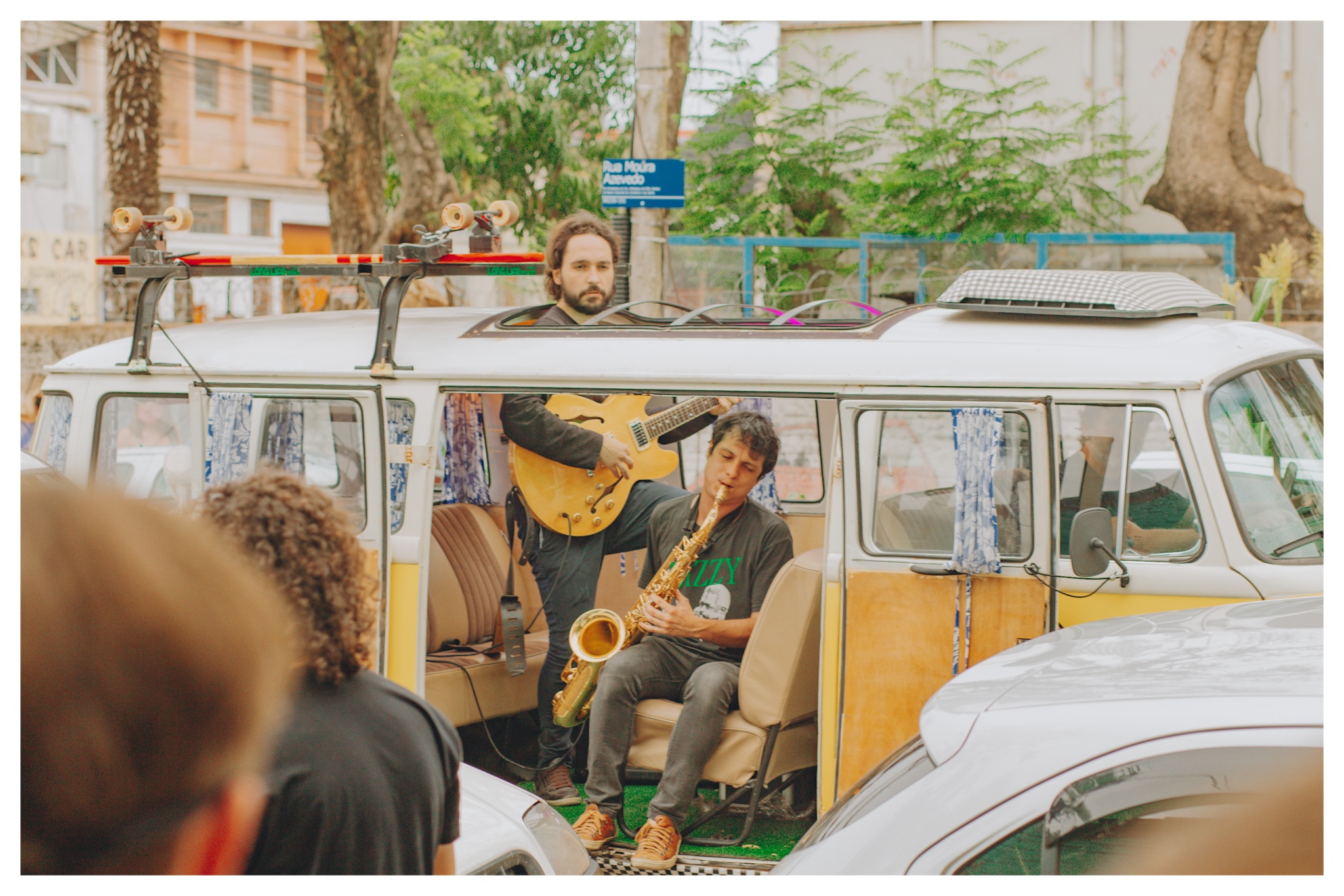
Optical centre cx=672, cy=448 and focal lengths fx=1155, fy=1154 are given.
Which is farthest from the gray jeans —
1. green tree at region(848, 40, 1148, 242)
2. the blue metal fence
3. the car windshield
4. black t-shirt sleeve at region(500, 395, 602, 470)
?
green tree at region(848, 40, 1148, 242)

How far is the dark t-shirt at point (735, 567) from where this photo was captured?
506 centimetres

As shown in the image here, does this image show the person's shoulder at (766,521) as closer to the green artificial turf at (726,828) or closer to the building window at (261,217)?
the green artificial turf at (726,828)

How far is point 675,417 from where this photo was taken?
18.0 ft

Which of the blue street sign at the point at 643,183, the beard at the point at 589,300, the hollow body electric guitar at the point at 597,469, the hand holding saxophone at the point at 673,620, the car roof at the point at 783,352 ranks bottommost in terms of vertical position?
the hand holding saxophone at the point at 673,620

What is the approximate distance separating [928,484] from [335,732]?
3182mm

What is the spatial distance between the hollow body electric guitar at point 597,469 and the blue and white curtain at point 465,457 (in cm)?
96

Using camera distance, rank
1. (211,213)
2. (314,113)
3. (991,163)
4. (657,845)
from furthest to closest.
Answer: (314,113) < (211,213) < (991,163) < (657,845)

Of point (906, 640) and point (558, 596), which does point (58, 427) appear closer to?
point (558, 596)

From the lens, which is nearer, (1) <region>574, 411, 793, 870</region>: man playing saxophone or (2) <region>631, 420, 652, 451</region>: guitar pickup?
(1) <region>574, 411, 793, 870</region>: man playing saxophone

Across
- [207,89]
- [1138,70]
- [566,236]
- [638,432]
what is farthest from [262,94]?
[638,432]

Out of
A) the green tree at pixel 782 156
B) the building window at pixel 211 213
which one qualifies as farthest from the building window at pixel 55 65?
the green tree at pixel 782 156

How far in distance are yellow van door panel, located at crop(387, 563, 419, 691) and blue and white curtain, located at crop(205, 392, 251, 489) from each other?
31.3 inches

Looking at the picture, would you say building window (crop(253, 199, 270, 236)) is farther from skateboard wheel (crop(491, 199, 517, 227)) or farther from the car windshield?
the car windshield

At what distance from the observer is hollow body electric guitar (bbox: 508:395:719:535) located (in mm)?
5418
